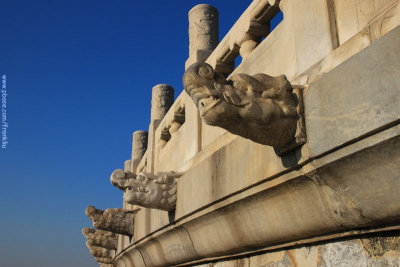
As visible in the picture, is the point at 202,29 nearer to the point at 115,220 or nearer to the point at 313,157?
the point at 313,157

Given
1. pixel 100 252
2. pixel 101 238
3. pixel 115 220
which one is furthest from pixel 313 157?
pixel 100 252

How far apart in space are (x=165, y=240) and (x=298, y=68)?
8.88 ft

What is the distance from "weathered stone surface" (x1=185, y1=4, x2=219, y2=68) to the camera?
4.65 m

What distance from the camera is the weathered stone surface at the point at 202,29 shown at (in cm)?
465

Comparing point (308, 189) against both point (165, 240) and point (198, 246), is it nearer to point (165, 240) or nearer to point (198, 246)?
point (198, 246)

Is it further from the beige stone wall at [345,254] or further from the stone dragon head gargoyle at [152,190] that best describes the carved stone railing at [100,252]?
the beige stone wall at [345,254]

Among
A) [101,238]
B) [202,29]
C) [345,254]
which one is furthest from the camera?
[101,238]

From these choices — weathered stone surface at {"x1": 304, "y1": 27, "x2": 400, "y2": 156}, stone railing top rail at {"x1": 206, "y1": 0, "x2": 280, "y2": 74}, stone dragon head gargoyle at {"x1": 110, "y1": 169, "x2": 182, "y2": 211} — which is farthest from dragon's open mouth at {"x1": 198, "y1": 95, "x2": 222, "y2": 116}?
stone dragon head gargoyle at {"x1": 110, "y1": 169, "x2": 182, "y2": 211}

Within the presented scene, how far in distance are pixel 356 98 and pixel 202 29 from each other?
3.17 metres

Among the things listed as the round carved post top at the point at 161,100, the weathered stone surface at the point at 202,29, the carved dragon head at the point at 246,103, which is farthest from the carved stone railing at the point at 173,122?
the carved dragon head at the point at 246,103

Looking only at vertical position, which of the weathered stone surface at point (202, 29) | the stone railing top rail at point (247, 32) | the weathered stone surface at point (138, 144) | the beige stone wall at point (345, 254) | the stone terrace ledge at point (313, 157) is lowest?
the beige stone wall at point (345, 254)

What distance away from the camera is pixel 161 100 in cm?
720

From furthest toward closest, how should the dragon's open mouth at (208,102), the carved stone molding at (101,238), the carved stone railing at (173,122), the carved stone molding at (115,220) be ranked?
the carved stone molding at (101,238) → the carved stone molding at (115,220) → the carved stone railing at (173,122) → the dragon's open mouth at (208,102)

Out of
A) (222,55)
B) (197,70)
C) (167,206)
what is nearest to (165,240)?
(167,206)
